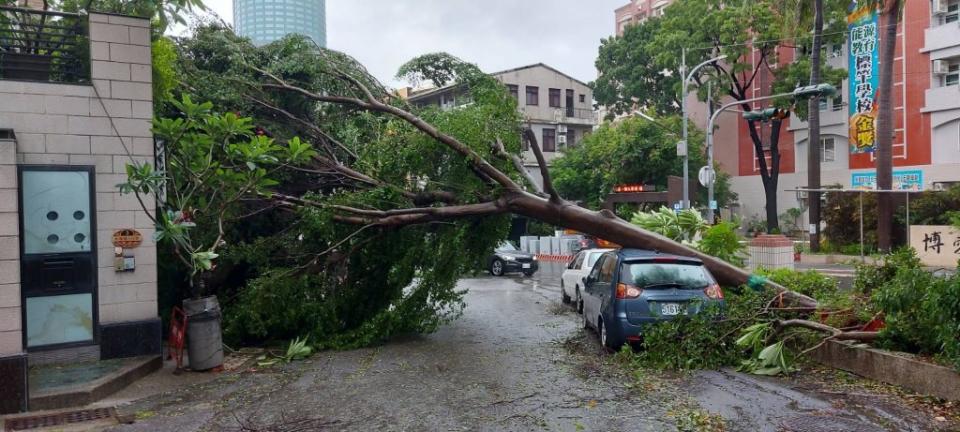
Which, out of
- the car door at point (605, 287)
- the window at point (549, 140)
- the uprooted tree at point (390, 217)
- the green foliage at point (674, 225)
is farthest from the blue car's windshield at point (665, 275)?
the window at point (549, 140)

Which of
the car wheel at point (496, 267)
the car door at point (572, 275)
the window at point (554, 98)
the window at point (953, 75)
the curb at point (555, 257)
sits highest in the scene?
the window at point (554, 98)

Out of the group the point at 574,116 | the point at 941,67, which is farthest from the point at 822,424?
the point at 574,116

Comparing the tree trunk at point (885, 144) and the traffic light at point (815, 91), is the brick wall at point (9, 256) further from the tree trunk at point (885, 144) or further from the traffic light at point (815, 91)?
the tree trunk at point (885, 144)

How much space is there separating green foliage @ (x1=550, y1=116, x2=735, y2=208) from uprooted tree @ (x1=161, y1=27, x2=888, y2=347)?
24936mm

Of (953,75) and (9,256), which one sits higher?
(953,75)

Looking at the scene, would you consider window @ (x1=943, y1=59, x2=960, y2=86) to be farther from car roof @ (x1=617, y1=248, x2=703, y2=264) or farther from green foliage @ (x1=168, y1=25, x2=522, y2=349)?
car roof @ (x1=617, y1=248, x2=703, y2=264)

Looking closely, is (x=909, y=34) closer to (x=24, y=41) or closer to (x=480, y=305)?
(x=480, y=305)

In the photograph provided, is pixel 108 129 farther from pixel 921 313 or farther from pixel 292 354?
pixel 921 313

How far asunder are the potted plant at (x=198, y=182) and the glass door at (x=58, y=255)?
773 millimetres

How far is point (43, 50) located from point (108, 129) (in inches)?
50.5

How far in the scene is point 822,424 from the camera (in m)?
6.22

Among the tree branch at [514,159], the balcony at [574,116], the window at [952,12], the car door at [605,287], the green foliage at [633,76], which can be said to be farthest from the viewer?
the balcony at [574,116]

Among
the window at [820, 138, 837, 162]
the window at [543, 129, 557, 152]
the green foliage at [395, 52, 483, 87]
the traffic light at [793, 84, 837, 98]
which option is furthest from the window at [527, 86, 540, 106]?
the green foliage at [395, 52, 483, 87]

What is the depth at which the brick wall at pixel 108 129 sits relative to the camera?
835 centimetres
